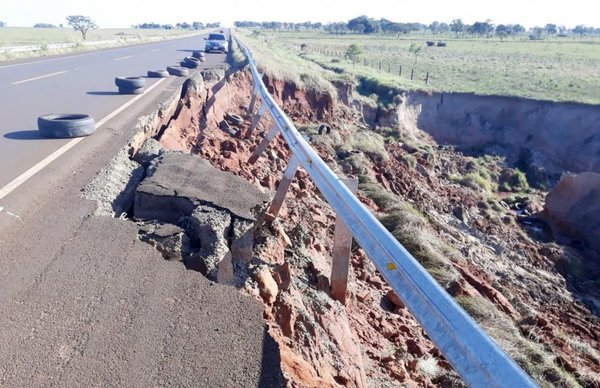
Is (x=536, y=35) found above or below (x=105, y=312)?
below

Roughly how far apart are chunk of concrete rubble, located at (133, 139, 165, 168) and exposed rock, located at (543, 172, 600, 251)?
16586 millimetres

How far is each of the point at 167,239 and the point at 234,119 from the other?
26.7 ft

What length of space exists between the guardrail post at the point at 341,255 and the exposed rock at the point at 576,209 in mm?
16729

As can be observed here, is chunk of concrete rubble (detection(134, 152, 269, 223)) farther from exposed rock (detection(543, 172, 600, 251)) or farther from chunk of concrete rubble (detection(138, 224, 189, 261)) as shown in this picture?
exposed rock (detection(543, 172, 600, 251))

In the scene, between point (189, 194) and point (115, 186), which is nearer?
point (189, 194)

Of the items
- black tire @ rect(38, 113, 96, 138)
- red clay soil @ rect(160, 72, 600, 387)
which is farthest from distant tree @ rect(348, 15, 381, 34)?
black tire @ rect(38, 113, 96, 138)

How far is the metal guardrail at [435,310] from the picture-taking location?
236 centimetres

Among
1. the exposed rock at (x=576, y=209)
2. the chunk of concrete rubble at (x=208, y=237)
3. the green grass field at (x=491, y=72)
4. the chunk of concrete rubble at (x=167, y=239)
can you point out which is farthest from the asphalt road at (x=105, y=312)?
the green grass field at (x=491, y=72)

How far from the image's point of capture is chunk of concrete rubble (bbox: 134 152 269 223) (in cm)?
573

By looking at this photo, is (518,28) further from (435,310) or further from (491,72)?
(435,310)

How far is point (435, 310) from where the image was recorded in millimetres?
2850

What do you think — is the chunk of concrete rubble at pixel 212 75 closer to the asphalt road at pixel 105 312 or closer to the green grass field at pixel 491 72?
the asphalt road at pixel 105 312

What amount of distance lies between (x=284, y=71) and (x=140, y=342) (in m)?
18.3

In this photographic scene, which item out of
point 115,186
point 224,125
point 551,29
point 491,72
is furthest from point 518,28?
point 115,186
